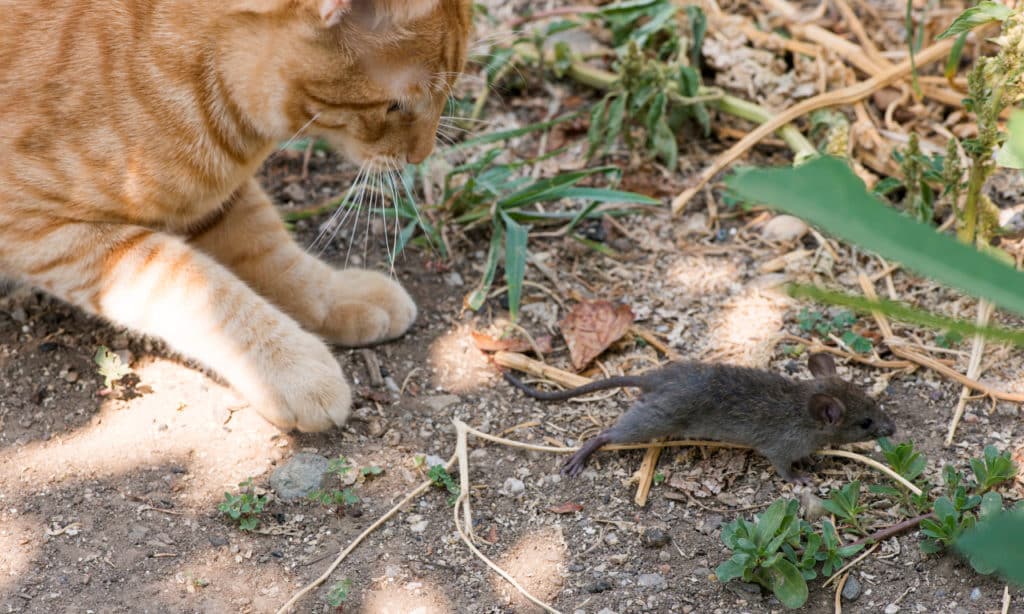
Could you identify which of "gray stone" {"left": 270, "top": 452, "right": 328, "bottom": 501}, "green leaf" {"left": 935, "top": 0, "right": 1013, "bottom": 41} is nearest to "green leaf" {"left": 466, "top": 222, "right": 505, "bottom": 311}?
"gray stone" {"left": 270, "top": 452, "right": 328, "bottom": 501}

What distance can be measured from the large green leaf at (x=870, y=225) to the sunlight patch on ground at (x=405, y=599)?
4.64ft

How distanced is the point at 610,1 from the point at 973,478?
2741mm

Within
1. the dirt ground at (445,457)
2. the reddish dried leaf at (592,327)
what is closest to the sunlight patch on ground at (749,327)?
the dirt ground at (445,457)

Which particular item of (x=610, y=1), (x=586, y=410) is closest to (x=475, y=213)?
(x=586, y=410)

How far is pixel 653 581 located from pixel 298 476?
98 centimetres

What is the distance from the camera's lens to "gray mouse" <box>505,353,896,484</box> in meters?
2.53

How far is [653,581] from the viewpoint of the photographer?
229cm

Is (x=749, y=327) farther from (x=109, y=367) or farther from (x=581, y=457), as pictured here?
(x=109, y=367)

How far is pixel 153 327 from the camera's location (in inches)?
106

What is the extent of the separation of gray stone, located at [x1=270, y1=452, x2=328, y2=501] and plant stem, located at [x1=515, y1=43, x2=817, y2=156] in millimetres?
1963

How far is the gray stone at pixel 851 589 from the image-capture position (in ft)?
7.29

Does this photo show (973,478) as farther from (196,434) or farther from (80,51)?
(80,51)

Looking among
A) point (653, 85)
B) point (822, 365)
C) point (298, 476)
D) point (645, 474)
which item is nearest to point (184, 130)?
point (298, 476)

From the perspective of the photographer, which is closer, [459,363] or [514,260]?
[459,363]
